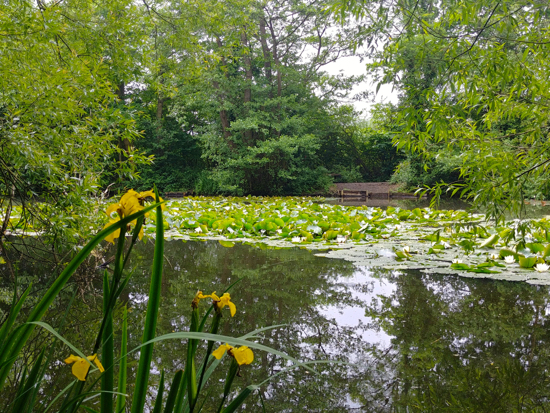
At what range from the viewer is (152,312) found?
0.57 m

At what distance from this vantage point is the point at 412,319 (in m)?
1.71

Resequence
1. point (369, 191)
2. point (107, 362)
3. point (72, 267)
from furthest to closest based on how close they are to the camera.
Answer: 1. point (369, 191)
2. point (107, 362)
3. point (72, 267)

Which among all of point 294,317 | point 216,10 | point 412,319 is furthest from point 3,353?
point 216,10

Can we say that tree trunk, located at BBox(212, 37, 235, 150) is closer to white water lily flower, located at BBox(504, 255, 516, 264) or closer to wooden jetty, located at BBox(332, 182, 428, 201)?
wooden jetty, located at BBox(332, 182, 428, 201)

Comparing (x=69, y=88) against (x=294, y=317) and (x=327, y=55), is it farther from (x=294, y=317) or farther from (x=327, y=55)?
(x=327, y=55)

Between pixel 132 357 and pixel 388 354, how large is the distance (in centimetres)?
83

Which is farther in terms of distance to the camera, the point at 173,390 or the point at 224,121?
the point at 224,121

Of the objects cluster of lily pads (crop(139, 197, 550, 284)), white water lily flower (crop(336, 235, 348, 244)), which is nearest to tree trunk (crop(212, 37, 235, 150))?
cluster of lily pads (crop(139, 197, 550, 284))

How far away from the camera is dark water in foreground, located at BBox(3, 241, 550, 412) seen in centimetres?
111

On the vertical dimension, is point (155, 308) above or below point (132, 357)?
above

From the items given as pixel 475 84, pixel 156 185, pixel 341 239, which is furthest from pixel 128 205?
pixel 341 239

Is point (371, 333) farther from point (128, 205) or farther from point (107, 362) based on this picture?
point (128, 205)

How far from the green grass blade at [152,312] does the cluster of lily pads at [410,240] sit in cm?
206

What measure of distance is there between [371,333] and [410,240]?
2.25m
